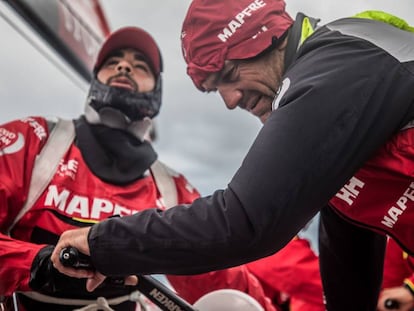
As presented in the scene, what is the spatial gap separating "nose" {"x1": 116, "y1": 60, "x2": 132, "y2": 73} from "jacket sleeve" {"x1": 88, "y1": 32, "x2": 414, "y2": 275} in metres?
0.66

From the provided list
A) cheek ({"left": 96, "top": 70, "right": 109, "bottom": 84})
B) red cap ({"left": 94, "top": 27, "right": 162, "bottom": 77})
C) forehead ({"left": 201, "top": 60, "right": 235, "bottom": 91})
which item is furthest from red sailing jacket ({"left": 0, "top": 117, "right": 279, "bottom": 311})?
forehead ({"left": 201, "top": 60, "right": 235, "bottom": 91})

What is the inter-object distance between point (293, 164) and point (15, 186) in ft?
2.03

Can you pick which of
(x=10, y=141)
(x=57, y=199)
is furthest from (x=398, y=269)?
(x=10, y=141)

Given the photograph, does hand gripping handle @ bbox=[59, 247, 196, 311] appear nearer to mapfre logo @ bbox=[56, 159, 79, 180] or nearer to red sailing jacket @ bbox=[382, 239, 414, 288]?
mapfre logo @ bbox=[56, 159, 79, 180]

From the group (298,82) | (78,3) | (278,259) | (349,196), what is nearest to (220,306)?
(349,196)

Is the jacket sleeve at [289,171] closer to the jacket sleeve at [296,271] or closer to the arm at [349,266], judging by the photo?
the arm at [349,266]

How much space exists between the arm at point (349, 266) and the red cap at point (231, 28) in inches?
13.1

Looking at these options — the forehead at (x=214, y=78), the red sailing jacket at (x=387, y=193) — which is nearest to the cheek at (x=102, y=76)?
the forehead at (x=214, y=78)

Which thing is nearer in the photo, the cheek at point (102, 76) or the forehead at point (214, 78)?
the forehead at point (214, 78)

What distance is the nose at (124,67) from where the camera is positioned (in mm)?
1138

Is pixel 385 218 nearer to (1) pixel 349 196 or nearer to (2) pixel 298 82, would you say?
(1) pixel 349 196

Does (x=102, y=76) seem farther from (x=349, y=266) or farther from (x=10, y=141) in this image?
(x=349, y=266)

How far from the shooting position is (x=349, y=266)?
85 centimetres

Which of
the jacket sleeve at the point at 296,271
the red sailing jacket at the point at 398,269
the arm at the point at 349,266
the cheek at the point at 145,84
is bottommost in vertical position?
the red sailing jacket at the point at 398,269
